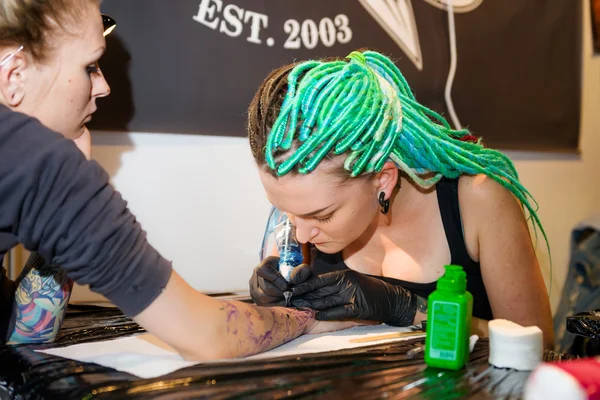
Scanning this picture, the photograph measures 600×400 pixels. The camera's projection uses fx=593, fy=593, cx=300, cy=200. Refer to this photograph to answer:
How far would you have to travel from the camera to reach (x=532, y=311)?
3.81ft

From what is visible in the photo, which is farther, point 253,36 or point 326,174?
point 253,36

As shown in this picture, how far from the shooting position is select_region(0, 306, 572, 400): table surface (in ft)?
2.38

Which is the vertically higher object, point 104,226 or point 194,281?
point 104,226

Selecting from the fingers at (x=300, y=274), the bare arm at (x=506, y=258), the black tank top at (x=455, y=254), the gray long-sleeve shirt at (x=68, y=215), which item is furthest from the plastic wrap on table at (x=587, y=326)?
the gray long-sleeve shirt at (x=68, y=215)

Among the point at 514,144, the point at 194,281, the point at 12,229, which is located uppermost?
the point at 514,144

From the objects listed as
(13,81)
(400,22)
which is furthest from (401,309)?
(400,22)

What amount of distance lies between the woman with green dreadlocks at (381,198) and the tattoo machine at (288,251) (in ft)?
0.07

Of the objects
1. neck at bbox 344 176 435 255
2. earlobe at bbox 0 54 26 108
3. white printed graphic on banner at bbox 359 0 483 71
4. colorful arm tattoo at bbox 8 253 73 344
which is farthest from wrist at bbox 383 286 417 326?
white printed graphic on banner at bbox 359 0 483 71

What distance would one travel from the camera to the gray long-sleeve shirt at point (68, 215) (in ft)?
2.39

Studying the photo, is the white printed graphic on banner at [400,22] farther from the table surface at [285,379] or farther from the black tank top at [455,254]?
the table surface at [285,379]

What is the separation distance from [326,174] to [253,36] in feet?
2.57

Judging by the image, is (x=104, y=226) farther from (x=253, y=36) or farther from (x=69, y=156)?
(x=253, y=36)

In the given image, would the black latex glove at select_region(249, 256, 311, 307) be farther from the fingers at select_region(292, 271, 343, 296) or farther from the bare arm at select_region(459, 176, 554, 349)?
the bare arm at select_region(459, 176, 554, 349)

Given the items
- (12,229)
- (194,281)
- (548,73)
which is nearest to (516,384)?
(12,229)
